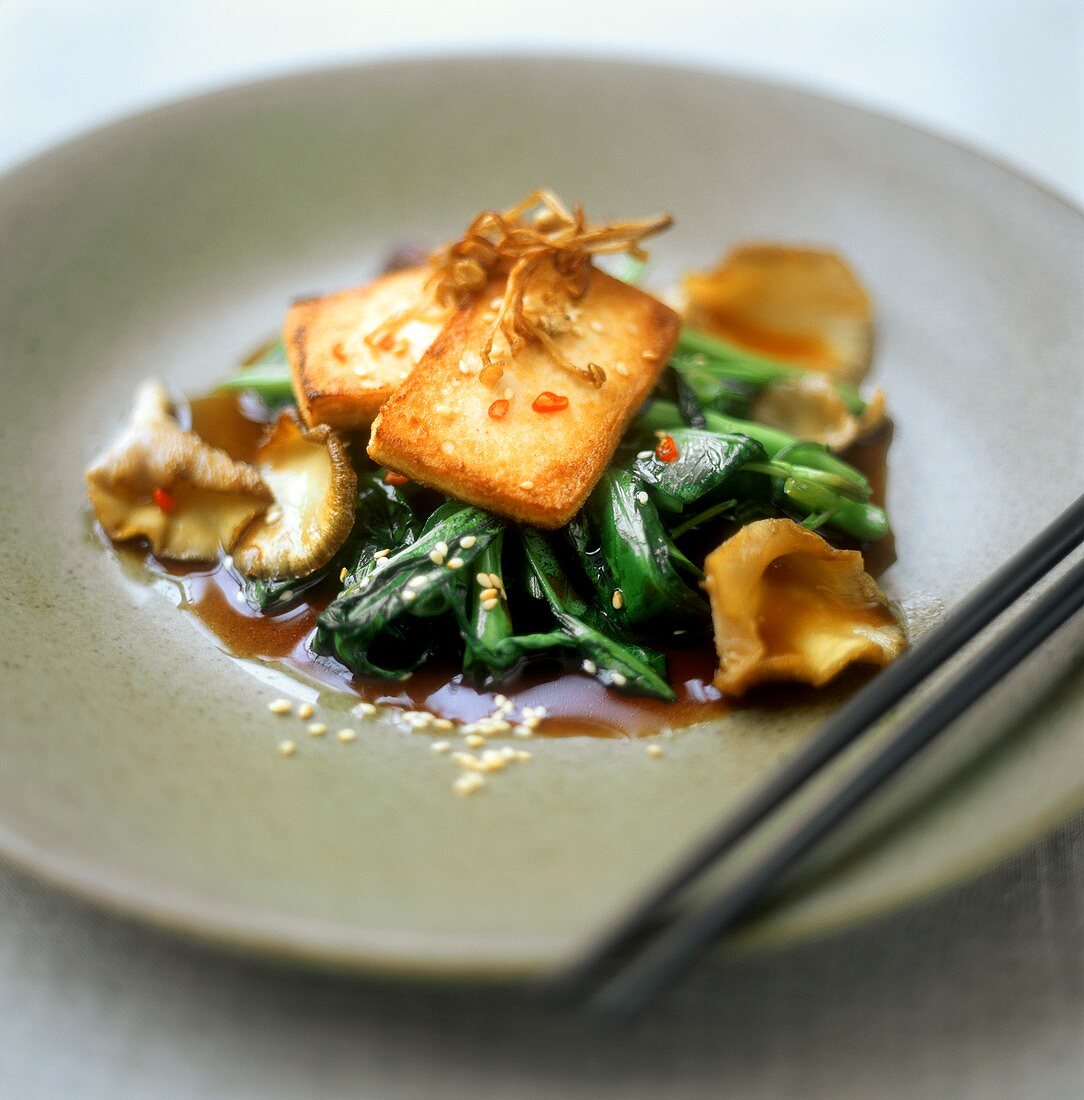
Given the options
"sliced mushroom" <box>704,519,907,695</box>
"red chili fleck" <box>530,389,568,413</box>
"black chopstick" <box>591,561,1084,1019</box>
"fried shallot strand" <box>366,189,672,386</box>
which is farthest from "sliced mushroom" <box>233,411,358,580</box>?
"black chopstick" <box>591,561,1084,1019</box>

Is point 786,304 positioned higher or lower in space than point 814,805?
higher

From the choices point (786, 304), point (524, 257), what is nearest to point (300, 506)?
point (524, 257)

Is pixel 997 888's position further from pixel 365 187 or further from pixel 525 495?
pixel 365 187

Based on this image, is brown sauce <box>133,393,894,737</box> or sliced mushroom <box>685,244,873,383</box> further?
sliced mushroom <box>685,244,873,383</box>

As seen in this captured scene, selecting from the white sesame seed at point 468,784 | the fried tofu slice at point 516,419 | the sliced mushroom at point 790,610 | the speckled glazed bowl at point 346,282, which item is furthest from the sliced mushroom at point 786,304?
the white sesame seed at point 468,784

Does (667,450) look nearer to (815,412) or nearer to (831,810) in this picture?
(815,412)

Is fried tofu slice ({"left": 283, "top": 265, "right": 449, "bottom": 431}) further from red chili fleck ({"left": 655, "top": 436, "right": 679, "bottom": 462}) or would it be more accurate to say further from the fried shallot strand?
red chili fleck ({"left": 655, "top": 436, "right": 679, "bottom": 462})
